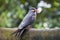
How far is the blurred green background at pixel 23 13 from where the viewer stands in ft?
13.1

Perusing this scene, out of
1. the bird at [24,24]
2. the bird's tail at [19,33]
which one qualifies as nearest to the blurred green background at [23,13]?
the bird at [24,24]

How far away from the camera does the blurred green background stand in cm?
399

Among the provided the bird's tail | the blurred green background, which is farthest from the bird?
the blurred green background

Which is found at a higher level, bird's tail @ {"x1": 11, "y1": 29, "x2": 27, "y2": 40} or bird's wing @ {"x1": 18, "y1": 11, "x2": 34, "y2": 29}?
bird's wing @ {"x1": 18, "y1": 11, "x2": 34, "y2": 29}

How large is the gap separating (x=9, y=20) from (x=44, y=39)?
1.60 meters

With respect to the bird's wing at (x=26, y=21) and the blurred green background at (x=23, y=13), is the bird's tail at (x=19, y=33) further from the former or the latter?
the blurred green background at (x=23, y=13)

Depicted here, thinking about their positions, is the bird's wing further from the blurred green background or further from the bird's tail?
the blurred green background

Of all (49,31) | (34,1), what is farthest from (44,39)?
(34,1)

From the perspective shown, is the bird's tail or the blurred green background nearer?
the bird's tail

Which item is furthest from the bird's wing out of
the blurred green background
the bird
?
the blurred green background

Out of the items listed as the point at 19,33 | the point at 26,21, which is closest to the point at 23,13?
the point at 26,21

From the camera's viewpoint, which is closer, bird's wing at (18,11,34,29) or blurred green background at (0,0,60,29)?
bird's wing at (18,11,34,29)

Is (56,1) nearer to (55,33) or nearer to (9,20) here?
(9,20)

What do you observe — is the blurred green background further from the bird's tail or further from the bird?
the bird's tail
